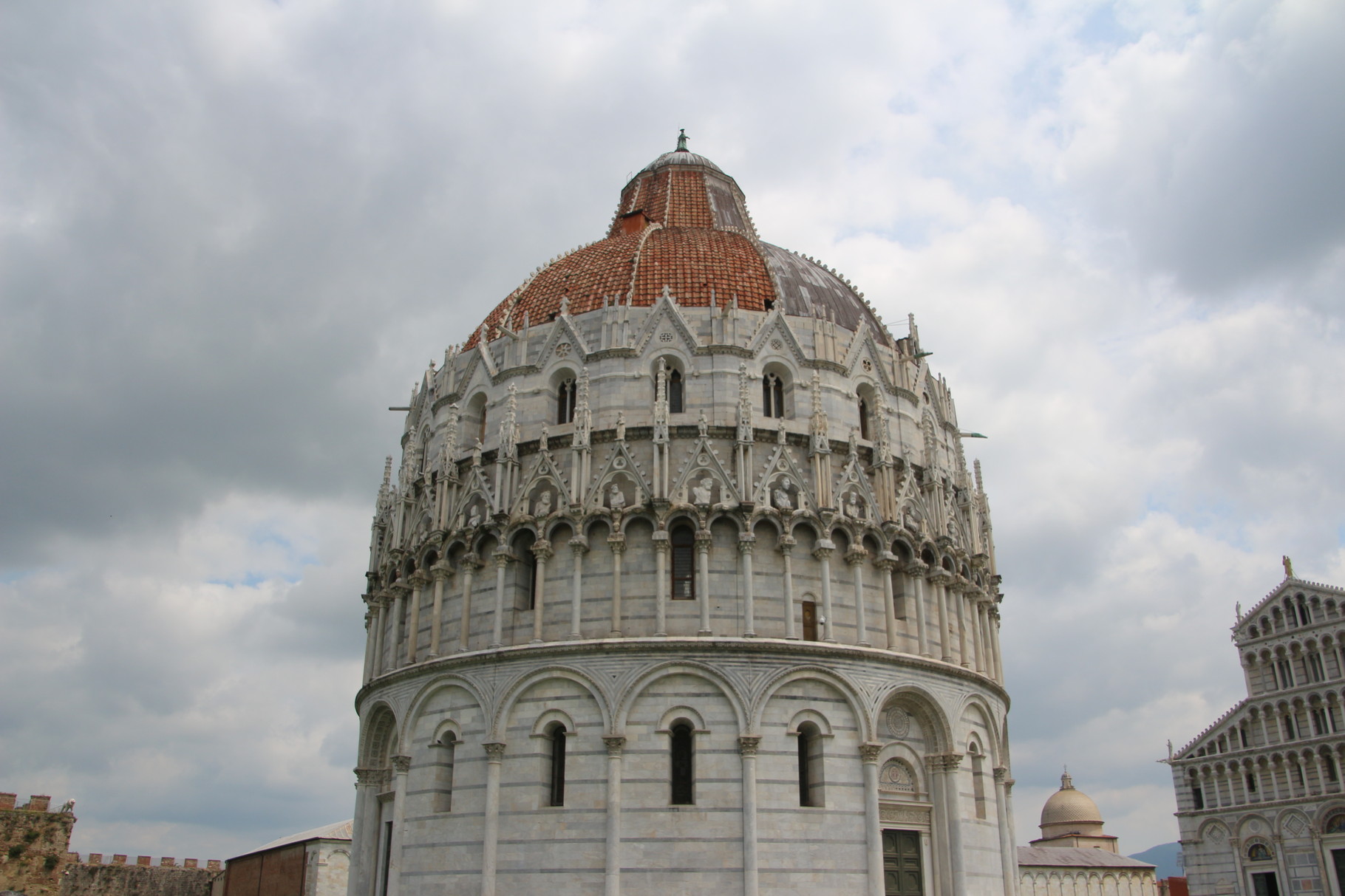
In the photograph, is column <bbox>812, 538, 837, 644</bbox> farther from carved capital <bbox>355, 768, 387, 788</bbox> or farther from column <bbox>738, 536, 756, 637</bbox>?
carved capital <bbox>355, 768, 387, 788</bbox>

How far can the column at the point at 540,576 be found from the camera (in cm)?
2712

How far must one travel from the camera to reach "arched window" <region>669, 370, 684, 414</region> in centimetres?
2964

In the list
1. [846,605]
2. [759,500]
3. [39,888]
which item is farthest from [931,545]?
[39,888]

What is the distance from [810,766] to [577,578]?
7.23 meters

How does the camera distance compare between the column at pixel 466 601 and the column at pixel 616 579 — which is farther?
the column at pixel 466 601

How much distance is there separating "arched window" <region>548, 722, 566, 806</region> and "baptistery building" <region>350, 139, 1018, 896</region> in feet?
0.18

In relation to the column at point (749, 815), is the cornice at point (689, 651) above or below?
above

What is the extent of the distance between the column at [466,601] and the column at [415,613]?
5.76 ft

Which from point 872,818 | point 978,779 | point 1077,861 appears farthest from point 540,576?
point 1077,861

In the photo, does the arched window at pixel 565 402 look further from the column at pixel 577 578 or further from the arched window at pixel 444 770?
the arched window at pixel 444 770

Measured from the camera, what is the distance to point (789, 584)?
26.8 metres

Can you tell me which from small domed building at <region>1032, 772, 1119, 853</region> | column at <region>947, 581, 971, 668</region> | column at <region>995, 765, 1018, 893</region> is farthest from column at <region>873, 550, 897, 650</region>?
small domed building at <region>1032, 772, 1119, 853</region>

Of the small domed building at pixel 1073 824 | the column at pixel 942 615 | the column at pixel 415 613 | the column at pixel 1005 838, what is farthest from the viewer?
the small domed building at pixel 1073 824

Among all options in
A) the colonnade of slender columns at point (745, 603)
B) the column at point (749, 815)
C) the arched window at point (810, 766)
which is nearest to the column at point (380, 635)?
the colonnade of slender columns at point (745, 603)
